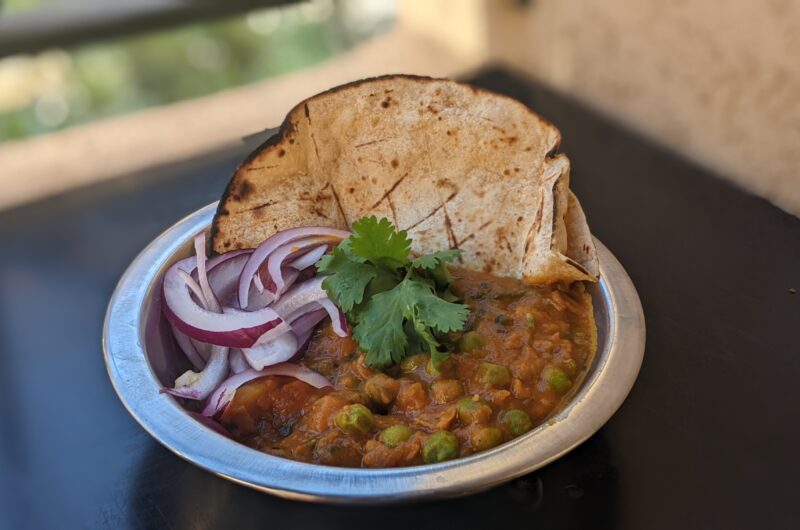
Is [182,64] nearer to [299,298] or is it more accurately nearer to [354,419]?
[299,298]

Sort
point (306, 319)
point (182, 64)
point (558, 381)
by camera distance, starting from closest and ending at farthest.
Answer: point (558, 381), point (306, 319), point (182, 64)

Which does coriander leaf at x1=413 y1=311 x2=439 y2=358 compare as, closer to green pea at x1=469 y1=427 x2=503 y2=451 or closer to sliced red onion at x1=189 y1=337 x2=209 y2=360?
green pea at x1=469 y1=427 x2=503 y2=451

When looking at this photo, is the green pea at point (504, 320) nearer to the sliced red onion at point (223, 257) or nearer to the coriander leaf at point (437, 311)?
the coriander leaf at point (437, 311)

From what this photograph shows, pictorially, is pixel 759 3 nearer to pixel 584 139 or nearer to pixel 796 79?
pixel 796 79

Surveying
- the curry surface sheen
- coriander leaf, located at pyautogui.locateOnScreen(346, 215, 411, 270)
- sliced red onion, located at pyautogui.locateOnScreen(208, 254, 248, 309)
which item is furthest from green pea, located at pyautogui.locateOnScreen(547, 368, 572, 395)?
sliced red onion, located at pyautogui.locateOnScreen(208, 254, 248, 309)

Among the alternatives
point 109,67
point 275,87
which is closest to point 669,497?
point 275,87

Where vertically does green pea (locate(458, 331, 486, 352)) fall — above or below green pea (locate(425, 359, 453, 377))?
above

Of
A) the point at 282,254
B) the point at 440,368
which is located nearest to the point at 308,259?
the point at 282,254
